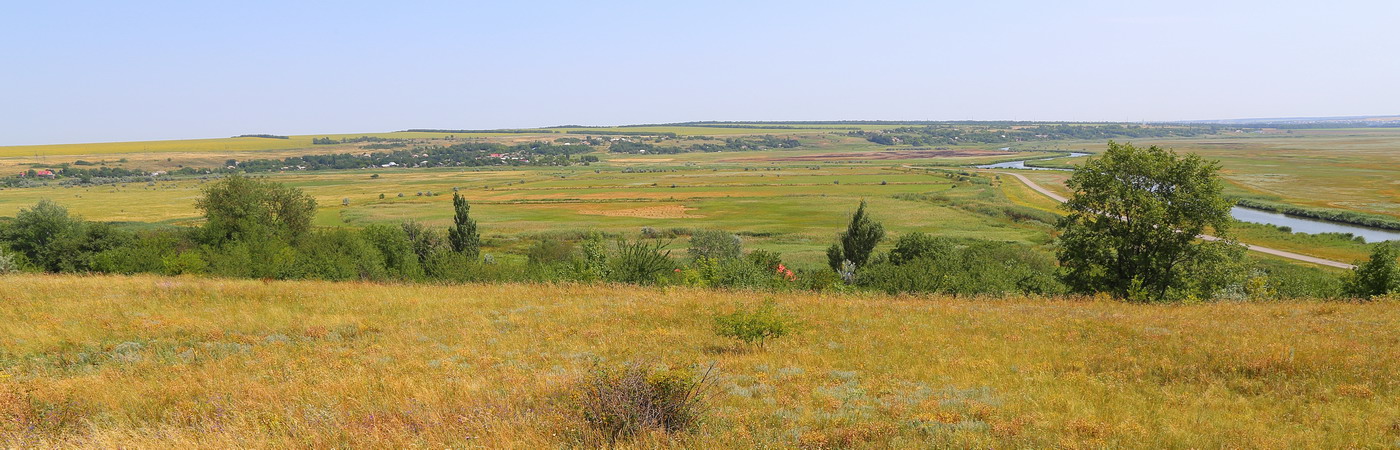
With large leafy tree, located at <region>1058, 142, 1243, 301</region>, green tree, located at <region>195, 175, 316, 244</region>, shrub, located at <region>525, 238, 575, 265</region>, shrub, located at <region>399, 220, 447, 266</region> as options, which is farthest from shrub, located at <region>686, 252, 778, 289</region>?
green tree, located at <region>195, 175, 316, 244</region>

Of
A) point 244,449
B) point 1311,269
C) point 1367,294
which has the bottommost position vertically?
point 1311,269

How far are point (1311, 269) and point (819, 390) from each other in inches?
2321

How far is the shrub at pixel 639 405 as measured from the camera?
23.7ft

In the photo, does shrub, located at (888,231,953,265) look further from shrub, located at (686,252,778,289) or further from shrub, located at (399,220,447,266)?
shrub, located at (399,220,447,266)

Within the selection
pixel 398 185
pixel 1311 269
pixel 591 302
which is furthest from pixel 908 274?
pixel 398 185

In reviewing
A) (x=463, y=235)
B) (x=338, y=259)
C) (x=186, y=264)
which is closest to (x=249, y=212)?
(x=186, y=264)

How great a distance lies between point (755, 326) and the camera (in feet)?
42.7

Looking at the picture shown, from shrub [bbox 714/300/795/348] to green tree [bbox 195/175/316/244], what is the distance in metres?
44.0

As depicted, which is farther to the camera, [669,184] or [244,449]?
[669,184]

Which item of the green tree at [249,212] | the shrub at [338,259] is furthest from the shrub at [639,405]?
the green tree at [249,212]

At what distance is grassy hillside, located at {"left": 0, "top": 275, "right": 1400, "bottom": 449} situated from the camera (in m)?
7.41

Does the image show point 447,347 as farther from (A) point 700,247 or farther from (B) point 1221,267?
(A) point 700,247

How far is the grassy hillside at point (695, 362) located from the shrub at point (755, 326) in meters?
0.42

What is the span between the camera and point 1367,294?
27078 millimetres
